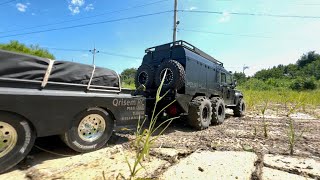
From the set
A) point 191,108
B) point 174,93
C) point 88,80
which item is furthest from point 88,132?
point 191,108

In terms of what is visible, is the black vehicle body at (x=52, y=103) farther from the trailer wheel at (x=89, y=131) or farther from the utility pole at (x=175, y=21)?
the utility pole at (x=175, y=21)

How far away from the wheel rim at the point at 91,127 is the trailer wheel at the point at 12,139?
2.81 feet

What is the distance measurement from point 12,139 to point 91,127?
122cm

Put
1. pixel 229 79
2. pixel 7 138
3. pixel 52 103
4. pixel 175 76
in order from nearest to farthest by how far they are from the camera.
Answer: pixel 7 138, pixel 52 103, pixel 175 76, pixel 229 79

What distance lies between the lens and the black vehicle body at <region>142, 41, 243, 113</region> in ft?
19.8

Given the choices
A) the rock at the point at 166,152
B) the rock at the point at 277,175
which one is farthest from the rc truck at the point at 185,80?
the rock at the point at 277,175

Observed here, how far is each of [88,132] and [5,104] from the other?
55.6 inches

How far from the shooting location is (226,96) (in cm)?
901

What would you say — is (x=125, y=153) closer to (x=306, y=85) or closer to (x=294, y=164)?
(x=294, y=164)

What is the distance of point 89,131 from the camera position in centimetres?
383

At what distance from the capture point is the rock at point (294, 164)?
3074 mm

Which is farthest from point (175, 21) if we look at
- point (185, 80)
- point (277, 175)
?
point (277, 175)

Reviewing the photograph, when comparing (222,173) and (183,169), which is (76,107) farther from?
(222,173)

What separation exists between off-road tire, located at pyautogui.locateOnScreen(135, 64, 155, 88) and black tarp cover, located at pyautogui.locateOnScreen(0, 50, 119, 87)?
2255 millimetres
